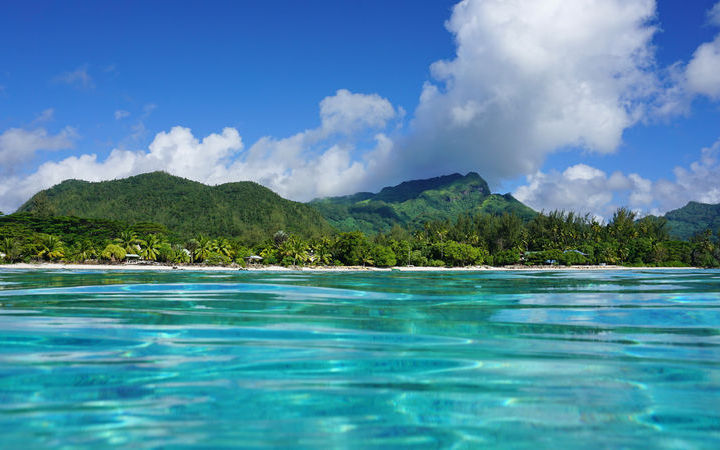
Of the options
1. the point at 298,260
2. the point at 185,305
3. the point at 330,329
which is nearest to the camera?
the point at 330,329

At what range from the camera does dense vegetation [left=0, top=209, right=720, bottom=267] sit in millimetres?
63594

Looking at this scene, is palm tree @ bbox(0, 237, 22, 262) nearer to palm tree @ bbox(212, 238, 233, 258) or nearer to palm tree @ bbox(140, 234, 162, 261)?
palm tree @ bbox(140, 234, 162, 261)

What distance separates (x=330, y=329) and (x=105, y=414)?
467cm

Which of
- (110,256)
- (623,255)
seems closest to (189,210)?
(110,256)

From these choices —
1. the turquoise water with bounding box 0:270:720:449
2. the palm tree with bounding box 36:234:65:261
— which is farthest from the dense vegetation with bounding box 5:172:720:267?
the turquoise water with bounding box 0:270:720:449

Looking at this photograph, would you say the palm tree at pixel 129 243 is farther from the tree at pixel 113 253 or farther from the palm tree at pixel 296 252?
the palm tree at pixel 296 252

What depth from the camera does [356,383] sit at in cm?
489

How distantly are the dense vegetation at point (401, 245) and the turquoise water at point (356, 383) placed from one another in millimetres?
55657

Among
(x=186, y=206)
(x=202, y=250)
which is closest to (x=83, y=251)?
(x=202, y=250)

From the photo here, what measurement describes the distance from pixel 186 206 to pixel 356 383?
14817cm

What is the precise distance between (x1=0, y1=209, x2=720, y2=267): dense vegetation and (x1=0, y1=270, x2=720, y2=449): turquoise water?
55.7 meters

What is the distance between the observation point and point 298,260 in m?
66.5

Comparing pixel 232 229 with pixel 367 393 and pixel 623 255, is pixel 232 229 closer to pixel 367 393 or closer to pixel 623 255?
pixel 623 255

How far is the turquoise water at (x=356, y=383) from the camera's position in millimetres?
3602
